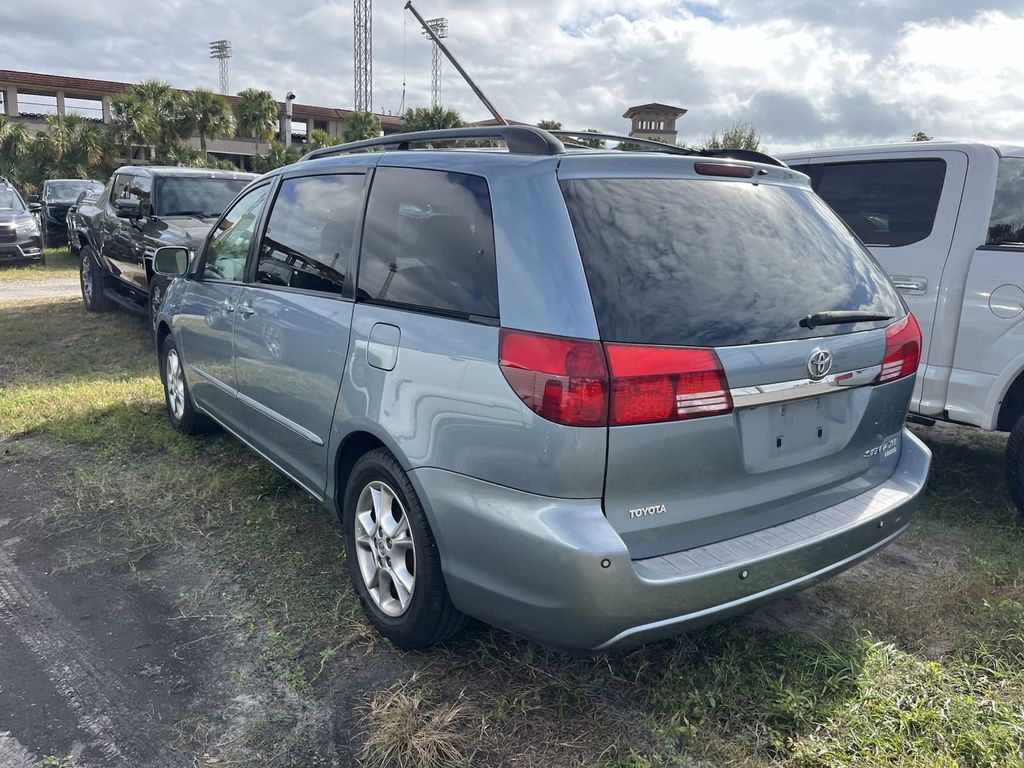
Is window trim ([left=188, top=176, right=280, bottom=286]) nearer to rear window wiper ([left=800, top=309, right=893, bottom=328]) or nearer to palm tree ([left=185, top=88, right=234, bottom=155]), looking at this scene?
rear window wiper ([left=800, top=309, right=893, bottom=328])

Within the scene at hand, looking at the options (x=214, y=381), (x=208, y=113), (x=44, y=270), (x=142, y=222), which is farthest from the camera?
(x=208, y=113)

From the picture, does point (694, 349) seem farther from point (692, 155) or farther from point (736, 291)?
point (692, 155)

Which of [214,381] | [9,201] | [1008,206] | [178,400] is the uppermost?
[1008,206]

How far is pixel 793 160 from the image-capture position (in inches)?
203

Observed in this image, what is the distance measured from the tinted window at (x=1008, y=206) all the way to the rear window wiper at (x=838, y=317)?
1985mm

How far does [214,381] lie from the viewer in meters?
4.32

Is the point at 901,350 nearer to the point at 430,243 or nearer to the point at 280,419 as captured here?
the point at 430,243

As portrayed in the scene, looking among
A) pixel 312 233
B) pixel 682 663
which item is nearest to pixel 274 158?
pixel 312 233

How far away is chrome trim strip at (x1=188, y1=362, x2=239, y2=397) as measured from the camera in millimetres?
4104

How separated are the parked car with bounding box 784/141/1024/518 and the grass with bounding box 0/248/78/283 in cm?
1403

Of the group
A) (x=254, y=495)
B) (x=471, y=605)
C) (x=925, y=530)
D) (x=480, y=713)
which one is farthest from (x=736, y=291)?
(x=254, y=495)

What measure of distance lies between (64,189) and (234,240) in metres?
18.5

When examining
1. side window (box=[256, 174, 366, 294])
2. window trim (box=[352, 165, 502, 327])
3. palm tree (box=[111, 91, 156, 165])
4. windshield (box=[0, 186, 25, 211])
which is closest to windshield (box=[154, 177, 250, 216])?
side window (box=[256, 174, 366, 294])

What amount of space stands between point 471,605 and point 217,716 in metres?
0.91
